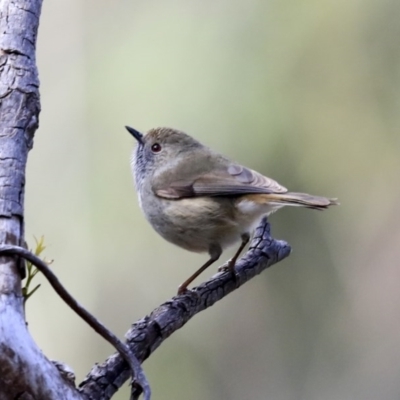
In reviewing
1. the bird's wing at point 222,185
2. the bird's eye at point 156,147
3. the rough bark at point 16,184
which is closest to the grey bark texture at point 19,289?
the rough bark at point 16,184

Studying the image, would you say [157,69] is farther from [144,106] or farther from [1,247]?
[1,247]

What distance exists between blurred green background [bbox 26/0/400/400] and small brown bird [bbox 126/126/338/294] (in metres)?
0.93

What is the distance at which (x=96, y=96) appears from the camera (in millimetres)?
3180

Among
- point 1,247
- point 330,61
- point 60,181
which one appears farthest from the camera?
point 330,61

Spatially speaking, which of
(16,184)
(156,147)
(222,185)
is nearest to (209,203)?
(222,185)

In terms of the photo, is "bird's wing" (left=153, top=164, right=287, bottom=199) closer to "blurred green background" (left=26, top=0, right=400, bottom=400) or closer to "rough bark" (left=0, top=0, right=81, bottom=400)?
"rough bark" (left=0, top=0, right=81, bottom=400)

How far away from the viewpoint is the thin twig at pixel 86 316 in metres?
0.97

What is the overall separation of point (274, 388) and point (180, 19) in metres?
1.90

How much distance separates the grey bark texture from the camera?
880 millimetres

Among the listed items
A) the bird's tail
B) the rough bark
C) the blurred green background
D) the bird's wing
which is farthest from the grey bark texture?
the blurred green background

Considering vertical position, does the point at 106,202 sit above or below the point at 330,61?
below

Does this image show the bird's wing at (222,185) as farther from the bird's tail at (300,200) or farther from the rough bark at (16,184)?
the rough bark at (16,184)

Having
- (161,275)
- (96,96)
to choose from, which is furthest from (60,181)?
(161,275)

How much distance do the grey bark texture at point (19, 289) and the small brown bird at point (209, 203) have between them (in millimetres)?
325
